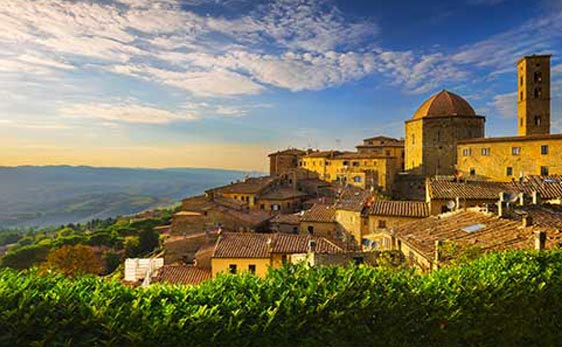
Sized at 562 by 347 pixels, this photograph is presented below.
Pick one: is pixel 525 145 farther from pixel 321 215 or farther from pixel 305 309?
pixel 305 309

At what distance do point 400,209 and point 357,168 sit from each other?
29.5 m

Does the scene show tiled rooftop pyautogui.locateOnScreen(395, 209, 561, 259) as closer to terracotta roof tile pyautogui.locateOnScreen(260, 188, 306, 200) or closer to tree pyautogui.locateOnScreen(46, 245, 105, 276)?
tree pyautogui.locateOnScreen(46, 245, 105, 276)

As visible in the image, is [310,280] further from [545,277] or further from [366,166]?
[366,166]

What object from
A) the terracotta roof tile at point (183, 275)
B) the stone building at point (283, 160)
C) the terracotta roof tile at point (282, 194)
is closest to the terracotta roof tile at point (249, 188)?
the terracotta roof tile at point (282, 194)

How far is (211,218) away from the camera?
1453 inches

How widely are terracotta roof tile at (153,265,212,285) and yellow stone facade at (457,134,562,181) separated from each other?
3295 cm

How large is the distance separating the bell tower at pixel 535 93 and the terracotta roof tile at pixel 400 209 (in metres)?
34.6

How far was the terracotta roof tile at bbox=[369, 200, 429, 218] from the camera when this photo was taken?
2448 cm

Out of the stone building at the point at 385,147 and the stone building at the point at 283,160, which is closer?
the stone building at the point at 385,147

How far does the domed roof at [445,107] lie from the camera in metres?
49.5

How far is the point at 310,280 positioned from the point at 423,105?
176ft

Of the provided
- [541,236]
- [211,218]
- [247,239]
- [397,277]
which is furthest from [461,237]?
[211,218]

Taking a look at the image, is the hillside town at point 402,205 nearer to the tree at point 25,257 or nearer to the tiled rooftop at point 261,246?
the tiled rooftop at point 261,246

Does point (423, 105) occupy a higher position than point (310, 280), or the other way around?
point (423, 105)
